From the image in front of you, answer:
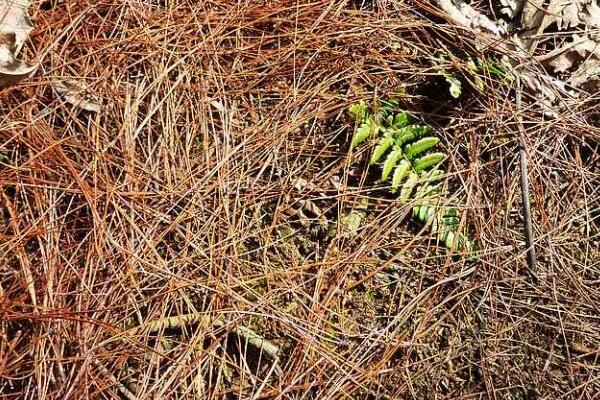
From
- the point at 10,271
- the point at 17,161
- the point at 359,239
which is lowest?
the point at 359,239

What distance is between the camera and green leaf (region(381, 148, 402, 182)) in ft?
9.64

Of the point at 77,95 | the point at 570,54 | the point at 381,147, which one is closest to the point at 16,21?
the point at 77,95

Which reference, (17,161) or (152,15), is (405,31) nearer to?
(152,15)

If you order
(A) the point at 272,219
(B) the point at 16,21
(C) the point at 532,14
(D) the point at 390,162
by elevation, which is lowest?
(A) the point at 272,219

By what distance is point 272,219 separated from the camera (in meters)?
2.96

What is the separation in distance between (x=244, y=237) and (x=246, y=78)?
66 centimetres

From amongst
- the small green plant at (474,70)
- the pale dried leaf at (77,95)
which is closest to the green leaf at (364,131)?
the small green plant at (474,70)

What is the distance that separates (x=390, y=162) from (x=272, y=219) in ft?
1.62

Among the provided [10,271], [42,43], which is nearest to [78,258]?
[10,271]

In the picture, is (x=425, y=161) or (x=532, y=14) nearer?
(x=425, y=161)

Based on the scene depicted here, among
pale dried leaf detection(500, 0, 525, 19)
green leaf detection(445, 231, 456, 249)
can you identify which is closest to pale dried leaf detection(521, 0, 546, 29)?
pale dried leaf detection(500, 0, 525, 19)

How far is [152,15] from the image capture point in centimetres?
311

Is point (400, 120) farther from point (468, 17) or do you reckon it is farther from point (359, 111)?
point (468, 17)

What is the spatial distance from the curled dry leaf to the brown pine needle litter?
5cm
